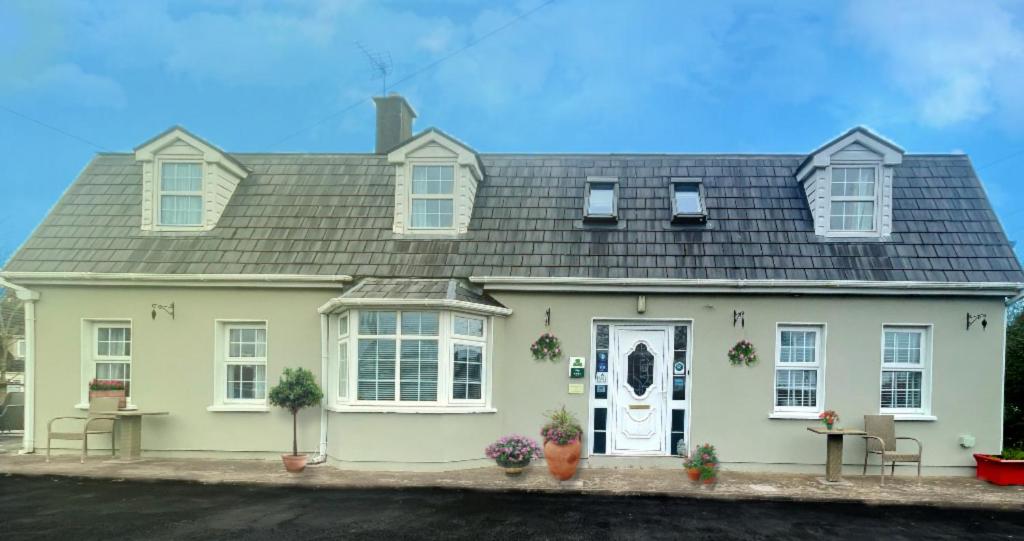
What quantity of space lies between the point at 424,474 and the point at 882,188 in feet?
28.9

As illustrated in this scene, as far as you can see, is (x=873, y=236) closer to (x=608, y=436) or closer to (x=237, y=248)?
(x=608, y=436)

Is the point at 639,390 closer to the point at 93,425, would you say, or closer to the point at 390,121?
the point at 390,121

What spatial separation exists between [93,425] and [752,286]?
10.8 meters

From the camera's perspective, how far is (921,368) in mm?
9930

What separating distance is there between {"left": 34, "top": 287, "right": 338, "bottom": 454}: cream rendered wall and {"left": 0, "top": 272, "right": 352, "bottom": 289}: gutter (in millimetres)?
146

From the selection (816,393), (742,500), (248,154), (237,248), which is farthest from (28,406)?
(816,393)

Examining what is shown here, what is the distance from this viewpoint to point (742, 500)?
8227 millimetres

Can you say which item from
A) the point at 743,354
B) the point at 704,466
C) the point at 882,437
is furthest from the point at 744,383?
the point at 882,437

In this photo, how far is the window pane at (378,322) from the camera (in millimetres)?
9703

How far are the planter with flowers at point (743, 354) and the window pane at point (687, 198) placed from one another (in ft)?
8.07

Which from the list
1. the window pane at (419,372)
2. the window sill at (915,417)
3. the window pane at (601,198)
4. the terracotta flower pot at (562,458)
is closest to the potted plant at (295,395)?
the window pane at (419,372)

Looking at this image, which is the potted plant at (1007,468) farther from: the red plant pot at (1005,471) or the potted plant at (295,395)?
the potted plant at (295,395)

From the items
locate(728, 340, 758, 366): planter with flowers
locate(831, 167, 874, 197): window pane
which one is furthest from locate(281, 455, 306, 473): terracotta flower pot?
locate(831, 167, 874, 197): window pane

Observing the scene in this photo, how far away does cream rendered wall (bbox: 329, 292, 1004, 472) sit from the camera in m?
9.60
